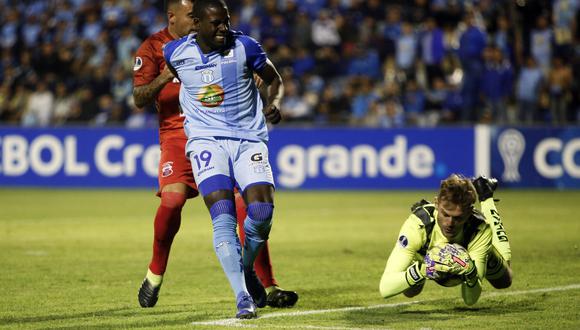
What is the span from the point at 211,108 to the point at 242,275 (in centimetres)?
115

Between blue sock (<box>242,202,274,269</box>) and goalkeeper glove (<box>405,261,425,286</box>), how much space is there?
0.97 m

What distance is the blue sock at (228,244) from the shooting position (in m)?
6.53

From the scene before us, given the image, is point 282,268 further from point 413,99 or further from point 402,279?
point 413,99

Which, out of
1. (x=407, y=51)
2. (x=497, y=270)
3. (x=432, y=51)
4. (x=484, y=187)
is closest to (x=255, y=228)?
(x=497, y=270)

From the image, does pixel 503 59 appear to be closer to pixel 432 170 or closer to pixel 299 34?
pixel 432 170

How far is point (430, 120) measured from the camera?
789 inches

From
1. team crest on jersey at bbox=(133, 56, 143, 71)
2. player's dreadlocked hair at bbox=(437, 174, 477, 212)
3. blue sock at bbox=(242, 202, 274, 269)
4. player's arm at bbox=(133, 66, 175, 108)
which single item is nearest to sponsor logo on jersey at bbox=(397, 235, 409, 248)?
player's dreadlocked hair at bbox=(437, 174, 477, 212)

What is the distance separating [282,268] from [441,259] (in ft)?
11.3

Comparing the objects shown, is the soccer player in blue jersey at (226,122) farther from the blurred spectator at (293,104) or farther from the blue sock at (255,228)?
the blurred spectator at (293,104)

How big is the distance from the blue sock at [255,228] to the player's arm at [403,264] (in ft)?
2.79

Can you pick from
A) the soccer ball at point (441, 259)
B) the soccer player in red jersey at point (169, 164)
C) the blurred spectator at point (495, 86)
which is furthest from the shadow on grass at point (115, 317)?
the blurred spectator at point (495, 86)

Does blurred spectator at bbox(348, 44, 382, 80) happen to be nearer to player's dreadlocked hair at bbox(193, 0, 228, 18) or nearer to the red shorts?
the red shorts

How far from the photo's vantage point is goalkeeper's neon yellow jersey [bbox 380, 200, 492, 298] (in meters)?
6.74

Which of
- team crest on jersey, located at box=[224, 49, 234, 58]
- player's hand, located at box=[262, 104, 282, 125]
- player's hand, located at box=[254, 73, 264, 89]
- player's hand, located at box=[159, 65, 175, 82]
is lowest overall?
player's hand, located at box=[262, 104, 282, 125]
